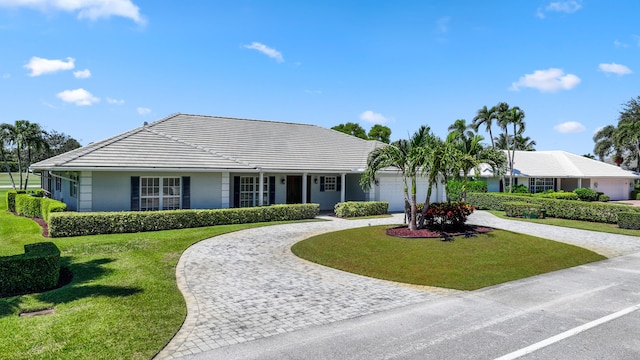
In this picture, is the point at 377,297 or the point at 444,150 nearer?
the point at 377,297

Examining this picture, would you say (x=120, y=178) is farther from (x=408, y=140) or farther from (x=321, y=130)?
(x=321, y=130)

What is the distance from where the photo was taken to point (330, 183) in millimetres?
26672

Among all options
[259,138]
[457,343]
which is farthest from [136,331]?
[259,138]

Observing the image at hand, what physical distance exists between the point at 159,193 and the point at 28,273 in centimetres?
1069

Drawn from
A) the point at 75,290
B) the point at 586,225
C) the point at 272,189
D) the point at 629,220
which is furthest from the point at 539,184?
the point at 75,290

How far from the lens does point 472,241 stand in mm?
15227

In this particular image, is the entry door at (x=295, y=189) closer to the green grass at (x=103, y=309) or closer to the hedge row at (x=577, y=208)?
the green grass at (x=103, y=309)

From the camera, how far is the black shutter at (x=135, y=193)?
723 inches

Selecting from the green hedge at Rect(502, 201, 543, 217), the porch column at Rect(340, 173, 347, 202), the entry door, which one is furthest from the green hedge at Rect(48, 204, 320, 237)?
the green hedge at Rect(502, 201, 543, 217)

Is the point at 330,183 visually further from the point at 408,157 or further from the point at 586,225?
the point at 586,225

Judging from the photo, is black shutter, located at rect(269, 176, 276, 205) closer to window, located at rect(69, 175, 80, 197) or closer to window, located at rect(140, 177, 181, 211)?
window, located at rect(140, 177, 181, 211)

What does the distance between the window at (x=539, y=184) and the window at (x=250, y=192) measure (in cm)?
2900

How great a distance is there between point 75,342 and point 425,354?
5274 millimetres

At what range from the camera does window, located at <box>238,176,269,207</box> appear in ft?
75.2
